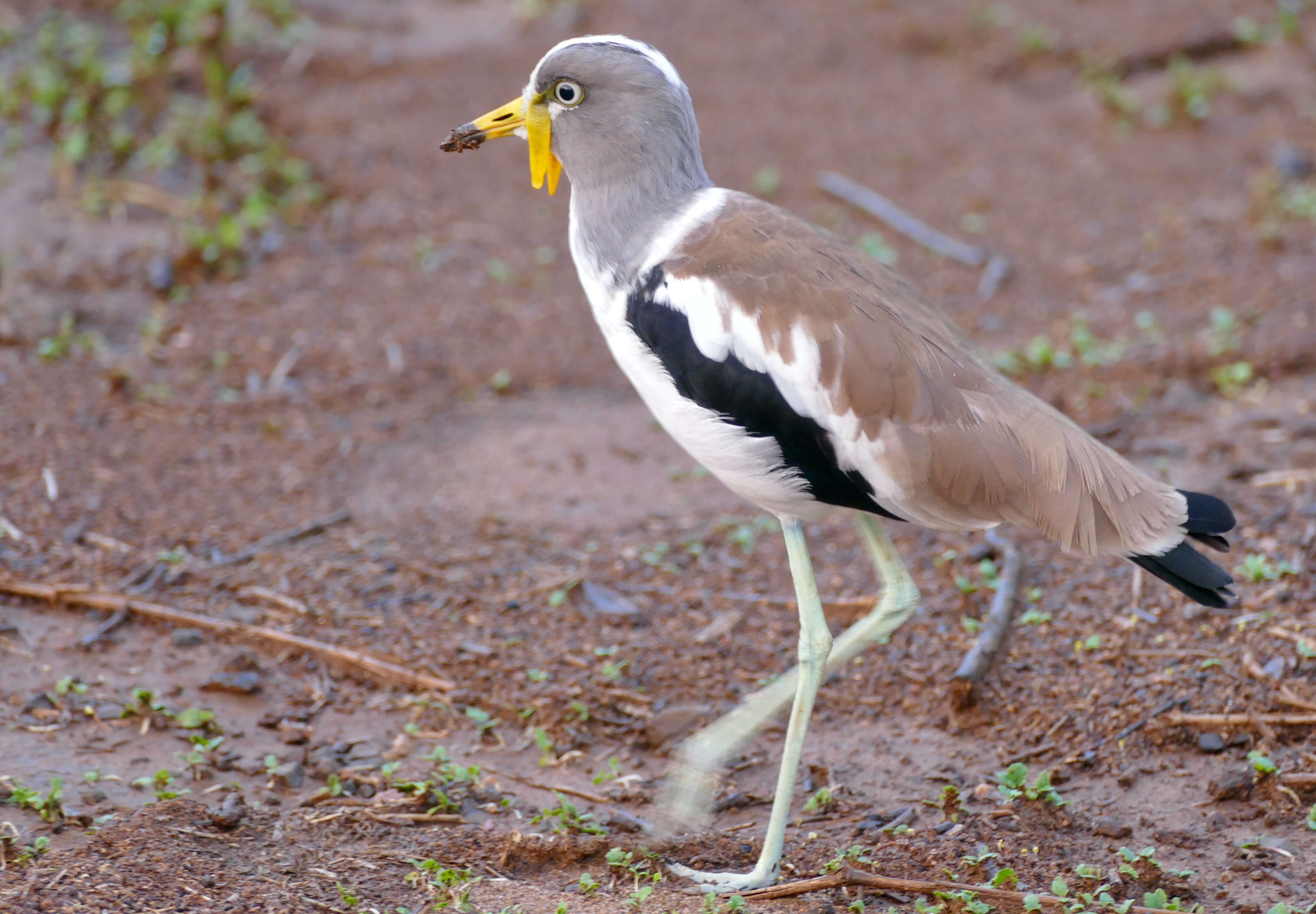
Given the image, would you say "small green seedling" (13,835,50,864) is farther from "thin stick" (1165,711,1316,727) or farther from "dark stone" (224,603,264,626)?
"thin stick" (1165,711,1316,727)

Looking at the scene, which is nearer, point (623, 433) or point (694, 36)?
point (623, 433)

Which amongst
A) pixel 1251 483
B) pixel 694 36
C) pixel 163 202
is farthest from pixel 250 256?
pixel 1251 483

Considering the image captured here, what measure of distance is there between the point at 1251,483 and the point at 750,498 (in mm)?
2374

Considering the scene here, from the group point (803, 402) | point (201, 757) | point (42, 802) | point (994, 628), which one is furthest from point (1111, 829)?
point (42, 802)

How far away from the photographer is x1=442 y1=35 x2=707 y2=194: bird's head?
11.1ft

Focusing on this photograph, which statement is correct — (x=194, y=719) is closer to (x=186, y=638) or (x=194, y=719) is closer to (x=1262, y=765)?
(x=186, y=638)

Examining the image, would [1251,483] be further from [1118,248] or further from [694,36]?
[694,36]

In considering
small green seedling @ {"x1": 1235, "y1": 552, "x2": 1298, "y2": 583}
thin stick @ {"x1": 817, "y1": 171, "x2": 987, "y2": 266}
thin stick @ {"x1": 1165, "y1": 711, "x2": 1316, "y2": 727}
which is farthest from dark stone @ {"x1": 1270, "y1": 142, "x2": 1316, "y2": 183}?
thin stick @ {"x1": 1165, "y1": 711, "x2": 1316, "y2": 727}

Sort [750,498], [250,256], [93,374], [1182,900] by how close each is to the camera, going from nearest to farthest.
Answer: [1182,900]
[750,498]
[93,374]
[250,256]

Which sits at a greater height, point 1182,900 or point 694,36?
point 694,36

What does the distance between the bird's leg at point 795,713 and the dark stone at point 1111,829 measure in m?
0.77

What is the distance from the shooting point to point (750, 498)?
3.32 metres

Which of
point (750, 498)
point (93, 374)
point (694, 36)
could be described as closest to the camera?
point (750, 498)

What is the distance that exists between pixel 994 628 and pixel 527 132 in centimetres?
202
